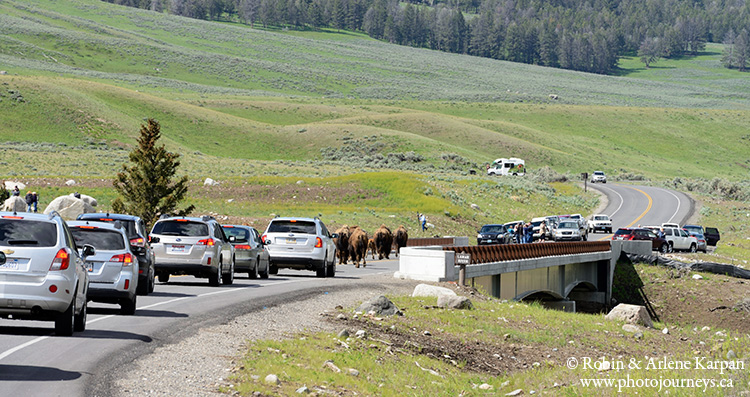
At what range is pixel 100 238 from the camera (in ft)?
56.3

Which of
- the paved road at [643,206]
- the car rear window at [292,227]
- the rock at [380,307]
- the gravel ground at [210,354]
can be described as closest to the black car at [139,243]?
the gravel ground at [210,354]

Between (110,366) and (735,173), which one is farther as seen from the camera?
(735,173)

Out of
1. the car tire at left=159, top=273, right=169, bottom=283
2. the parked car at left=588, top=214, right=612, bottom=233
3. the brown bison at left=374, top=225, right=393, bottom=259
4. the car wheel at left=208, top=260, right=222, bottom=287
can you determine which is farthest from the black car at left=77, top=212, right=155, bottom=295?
the parked car at left=588, top=214, right=612, bottom=233

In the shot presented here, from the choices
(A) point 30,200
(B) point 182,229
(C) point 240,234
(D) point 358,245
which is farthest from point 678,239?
(B) point 182,229

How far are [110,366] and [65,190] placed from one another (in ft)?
178

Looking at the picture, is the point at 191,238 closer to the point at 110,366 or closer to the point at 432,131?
the point at 110,366

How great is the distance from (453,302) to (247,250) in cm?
793

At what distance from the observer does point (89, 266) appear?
653 inches

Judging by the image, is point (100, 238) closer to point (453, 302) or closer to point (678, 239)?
point (453, 302)

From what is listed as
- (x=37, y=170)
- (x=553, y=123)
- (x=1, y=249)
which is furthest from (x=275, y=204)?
(x=553, y=123)

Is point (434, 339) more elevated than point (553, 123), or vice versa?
point (553, 123)

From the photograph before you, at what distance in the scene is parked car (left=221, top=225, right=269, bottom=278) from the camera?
91.4 feet

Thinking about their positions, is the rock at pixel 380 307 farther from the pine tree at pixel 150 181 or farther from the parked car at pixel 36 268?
the pine tree at pixel 150 181

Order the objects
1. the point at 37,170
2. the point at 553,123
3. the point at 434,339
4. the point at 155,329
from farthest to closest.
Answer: the point at 553,123, the point at 37,170, the point at 434,339, the point at 155,329
